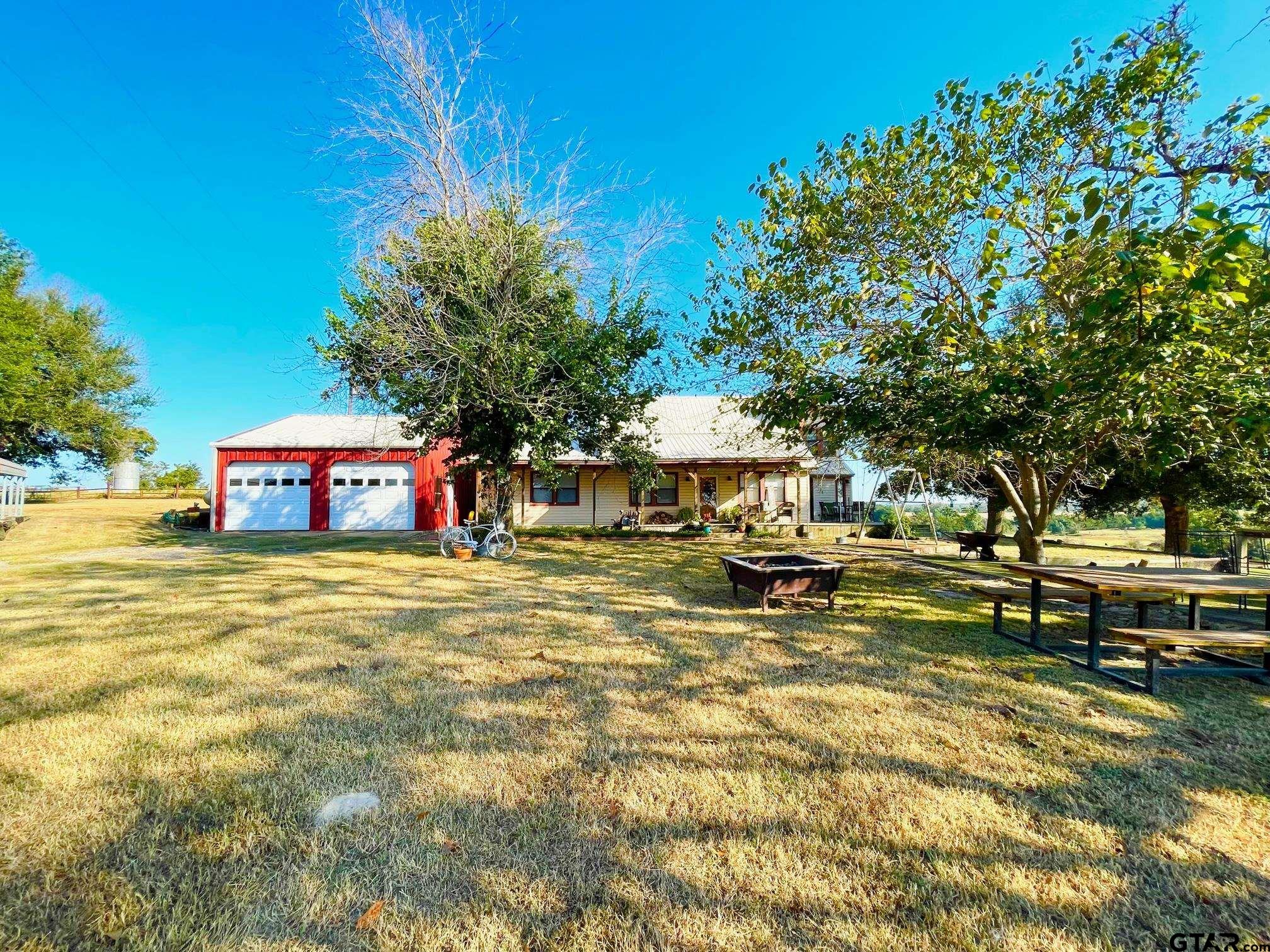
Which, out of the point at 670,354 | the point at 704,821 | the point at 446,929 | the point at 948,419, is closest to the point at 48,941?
the point at 446,929

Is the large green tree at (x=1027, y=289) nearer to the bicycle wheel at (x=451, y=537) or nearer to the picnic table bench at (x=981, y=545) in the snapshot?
the picnic table bench at (x=981, y=545)

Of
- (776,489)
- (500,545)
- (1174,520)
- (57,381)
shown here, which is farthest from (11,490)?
(1174,520)

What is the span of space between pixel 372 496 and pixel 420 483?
6.14ft

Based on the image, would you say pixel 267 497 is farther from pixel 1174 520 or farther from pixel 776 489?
pixel 1174 520

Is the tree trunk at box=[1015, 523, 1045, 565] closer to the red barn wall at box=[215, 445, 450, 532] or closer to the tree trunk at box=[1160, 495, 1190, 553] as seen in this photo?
the tree trunk at box=[1160, 495, 1190, 553]

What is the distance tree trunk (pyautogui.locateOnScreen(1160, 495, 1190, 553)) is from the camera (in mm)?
17375

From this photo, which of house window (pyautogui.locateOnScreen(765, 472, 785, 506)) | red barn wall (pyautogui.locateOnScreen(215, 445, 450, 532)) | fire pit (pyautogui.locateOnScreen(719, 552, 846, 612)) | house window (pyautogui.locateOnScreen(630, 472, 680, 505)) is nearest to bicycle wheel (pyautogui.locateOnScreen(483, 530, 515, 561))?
fire pit (pyautogui.locateOnScreen(719, 552, 846, 612))

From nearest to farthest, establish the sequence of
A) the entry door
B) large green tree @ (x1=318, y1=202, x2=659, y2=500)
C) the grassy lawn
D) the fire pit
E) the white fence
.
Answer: the grassy lawn, the fire pit, large green tree @ (x1=318, y1=202, x2=659, y2=500), the white fence, the entry door

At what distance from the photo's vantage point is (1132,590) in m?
4.43

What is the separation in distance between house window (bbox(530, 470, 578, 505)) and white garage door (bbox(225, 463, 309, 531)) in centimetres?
865

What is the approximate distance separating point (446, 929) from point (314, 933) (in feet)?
1.52

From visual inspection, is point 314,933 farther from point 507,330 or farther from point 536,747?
point 507,330

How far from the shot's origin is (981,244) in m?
8.07

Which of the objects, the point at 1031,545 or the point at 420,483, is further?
the point at 420,483
